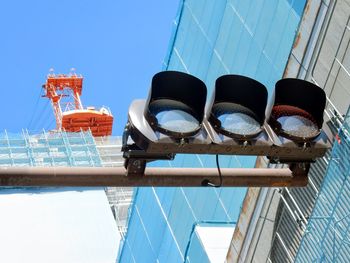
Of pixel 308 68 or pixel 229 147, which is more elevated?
pixel 308 68

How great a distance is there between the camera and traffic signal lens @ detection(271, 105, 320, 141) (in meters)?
9.19

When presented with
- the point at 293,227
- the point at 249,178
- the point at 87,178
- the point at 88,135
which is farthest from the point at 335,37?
the point at 88,135

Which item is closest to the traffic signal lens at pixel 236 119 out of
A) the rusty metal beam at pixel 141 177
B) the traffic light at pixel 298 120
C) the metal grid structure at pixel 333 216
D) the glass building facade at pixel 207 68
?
the traffic light at pixel 298 120

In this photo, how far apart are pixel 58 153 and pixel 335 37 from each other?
44.4 m

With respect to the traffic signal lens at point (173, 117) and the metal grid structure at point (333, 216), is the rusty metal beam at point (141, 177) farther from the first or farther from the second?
the metal grid structure at point (333, 216)

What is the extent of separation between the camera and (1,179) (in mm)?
8516

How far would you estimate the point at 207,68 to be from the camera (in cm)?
2453

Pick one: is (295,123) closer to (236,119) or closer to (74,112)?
(236,119)

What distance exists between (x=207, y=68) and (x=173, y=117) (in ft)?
51.7

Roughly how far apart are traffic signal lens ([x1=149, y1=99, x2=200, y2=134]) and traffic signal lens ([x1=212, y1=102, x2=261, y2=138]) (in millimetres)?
236

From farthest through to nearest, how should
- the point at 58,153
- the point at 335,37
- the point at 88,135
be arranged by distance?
the point at 88,135
the point at 58,153
the point at 335,37

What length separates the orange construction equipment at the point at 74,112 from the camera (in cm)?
8112

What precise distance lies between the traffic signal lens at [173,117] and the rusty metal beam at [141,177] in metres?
0.52

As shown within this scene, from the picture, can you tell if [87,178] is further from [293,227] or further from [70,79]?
[70,79]
